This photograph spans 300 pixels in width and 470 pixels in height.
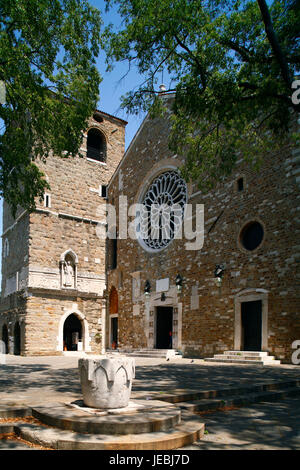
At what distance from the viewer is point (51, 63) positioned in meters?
8.90

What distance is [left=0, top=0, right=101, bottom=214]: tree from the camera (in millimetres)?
8000

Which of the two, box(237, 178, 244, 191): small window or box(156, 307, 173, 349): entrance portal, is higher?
box(237, 178, 244, 191): small window

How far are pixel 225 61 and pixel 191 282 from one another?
9.23m

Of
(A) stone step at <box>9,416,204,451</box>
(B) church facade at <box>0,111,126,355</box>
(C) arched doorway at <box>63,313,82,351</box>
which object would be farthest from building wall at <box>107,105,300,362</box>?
(A) stone step at <box>9,416,204,451</box>

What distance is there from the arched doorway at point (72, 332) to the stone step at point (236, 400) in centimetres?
1661

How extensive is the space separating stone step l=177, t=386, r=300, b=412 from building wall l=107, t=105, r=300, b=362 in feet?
17.1

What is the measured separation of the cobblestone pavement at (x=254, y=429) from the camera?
3.73 metres

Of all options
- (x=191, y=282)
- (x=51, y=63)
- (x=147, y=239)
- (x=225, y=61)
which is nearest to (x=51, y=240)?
(x=147, y=239)

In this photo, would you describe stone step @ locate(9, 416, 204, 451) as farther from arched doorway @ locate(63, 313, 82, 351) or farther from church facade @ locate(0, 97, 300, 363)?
arched doorway @ locate(63, 313, 82, 351)

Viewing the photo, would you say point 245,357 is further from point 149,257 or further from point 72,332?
point 72,332

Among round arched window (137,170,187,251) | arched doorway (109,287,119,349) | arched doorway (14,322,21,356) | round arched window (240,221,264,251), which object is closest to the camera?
round arched window (240,221,264,251)

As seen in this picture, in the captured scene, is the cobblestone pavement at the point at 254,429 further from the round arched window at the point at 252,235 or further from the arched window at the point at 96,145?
the arched window at the point at 96,145

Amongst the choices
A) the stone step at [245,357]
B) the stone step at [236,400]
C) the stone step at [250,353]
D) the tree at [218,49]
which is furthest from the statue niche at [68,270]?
the stone step at [236,400]
